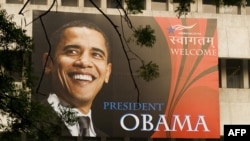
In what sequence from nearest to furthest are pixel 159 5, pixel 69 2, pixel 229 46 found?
pixel 69 2
pixel 229 46
pixel 159 5

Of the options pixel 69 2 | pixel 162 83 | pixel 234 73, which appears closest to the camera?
pixel 162 83

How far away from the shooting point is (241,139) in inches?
598

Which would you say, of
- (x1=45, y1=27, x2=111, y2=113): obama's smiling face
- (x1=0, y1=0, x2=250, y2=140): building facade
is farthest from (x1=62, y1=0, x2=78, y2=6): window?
(x1=45, y1=27, x2=111, y2=113): obama's smiling face

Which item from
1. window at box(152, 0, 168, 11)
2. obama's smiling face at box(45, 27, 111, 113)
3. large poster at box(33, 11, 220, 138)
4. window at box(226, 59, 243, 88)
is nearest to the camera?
obama's smiling face at box(45, 27, 111, 113)

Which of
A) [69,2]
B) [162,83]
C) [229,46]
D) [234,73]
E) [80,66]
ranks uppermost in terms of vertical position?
[69,2]

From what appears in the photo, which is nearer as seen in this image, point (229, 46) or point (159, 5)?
point (229, 46)

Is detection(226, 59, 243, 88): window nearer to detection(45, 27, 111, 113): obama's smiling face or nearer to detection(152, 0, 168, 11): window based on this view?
detection(152, 0, 168, 11): window

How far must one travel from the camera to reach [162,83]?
3725 centimetres

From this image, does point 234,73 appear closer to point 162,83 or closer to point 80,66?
point 162,83

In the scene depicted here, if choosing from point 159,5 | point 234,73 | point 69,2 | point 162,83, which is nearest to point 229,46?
point 234,73

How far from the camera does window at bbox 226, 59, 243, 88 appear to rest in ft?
130

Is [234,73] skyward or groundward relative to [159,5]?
groundward

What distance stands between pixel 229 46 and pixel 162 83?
4667 millimetres

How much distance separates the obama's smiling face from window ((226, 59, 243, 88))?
7536mm
